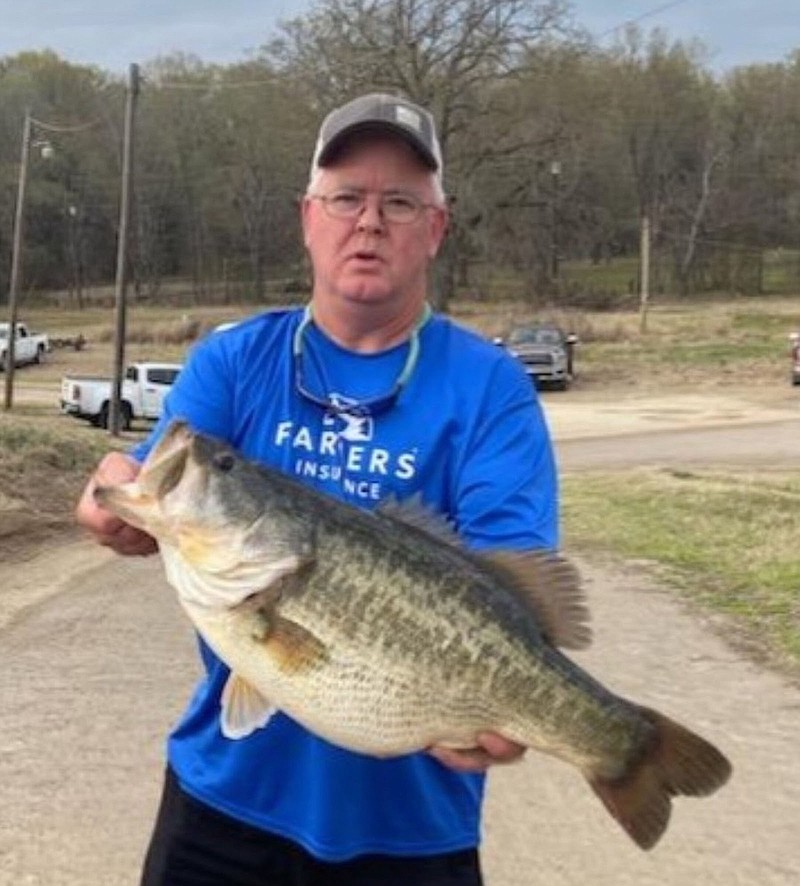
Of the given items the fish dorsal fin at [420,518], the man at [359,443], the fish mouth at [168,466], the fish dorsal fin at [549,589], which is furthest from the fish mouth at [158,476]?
the fish dorsal fin at [549,589]

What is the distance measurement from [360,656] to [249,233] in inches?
3648

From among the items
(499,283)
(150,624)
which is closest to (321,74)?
(499,283)

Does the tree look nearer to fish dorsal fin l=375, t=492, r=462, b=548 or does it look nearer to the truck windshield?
the truck windshield

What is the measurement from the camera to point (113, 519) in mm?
2336

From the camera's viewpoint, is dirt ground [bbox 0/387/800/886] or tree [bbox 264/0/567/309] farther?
tree [bbox 264/0/567/309]

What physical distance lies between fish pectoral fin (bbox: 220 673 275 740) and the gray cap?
0.93 meters

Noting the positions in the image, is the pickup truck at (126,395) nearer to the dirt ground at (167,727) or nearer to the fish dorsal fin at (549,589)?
the dirt ground at (167,727)

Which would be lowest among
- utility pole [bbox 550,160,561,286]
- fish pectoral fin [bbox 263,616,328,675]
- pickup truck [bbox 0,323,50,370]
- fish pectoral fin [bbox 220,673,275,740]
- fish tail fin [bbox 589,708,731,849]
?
pickup truck [bbox 0,323,50,370]

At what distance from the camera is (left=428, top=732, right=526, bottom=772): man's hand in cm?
220

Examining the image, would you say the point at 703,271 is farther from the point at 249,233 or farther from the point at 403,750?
the point at 403,750

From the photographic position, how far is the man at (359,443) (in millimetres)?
2479

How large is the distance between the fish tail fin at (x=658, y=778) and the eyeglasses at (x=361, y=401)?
2.18ft

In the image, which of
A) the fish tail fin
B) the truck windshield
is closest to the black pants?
the fish tail fin

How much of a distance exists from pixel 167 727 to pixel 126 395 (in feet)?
95.3
